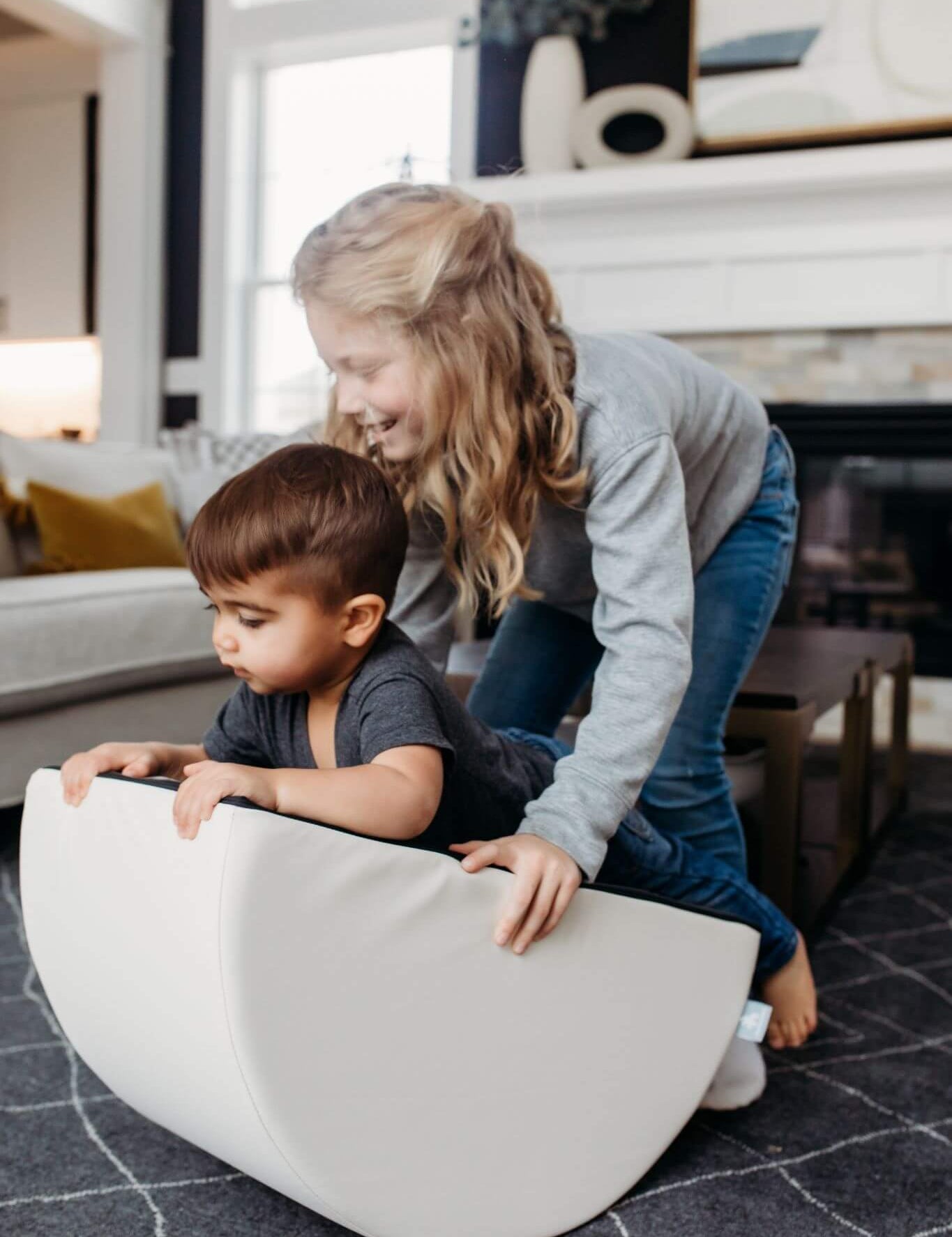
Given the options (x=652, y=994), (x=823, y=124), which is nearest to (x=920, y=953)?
(x=652, y=994)

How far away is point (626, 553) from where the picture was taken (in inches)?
40.6

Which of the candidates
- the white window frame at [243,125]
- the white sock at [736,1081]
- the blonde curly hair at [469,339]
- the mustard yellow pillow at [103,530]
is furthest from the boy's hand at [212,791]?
the white window frame at [243,125]

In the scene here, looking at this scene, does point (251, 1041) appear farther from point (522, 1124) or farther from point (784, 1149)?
point (784, 1149)

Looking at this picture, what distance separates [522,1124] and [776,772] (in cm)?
71

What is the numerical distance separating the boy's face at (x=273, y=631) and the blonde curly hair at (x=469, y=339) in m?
0.21

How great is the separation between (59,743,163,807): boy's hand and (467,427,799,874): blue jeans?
0.54m

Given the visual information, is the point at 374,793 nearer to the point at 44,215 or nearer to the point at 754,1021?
the point at 754,1021

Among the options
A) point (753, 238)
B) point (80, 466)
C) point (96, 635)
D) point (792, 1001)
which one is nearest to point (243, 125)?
point (753, 238)

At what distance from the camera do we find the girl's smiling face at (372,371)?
3.35 ft

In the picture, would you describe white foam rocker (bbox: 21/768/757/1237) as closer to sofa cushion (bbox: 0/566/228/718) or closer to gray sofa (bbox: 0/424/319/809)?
gray sofa (bbox: 0/424/319/809)

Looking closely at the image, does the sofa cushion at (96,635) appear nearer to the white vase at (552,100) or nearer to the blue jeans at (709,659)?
the blue jeans at (709,659)

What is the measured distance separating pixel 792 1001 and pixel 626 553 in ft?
1.79

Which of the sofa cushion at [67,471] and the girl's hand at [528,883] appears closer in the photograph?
the girl's hand at [528,883]

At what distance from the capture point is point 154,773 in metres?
0.96
